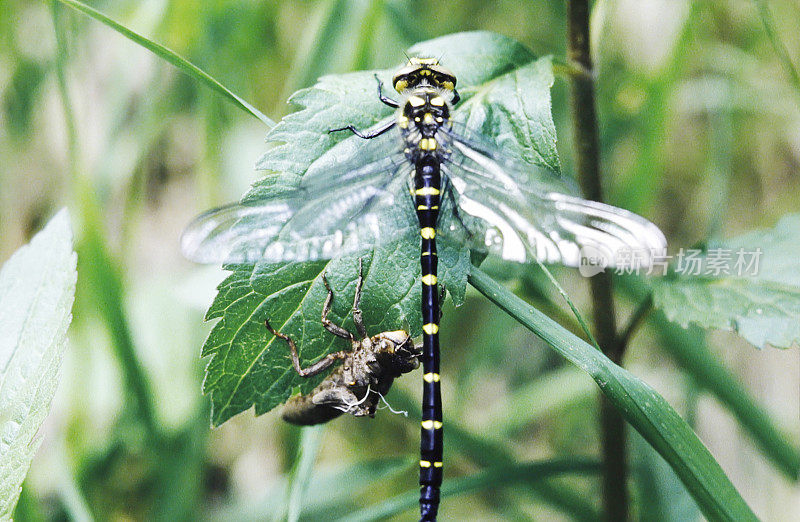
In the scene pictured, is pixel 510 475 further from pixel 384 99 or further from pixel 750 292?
pixel 384 99

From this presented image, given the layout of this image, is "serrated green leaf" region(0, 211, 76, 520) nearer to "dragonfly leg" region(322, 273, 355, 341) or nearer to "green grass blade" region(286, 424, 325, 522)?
"dragonfly leg" region(322, 273, 355, 341)

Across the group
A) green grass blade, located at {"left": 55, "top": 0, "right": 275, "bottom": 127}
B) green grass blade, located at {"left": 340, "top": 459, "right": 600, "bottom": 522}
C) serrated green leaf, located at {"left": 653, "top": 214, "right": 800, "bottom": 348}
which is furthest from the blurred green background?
green grass blade, located at {"left": 55, "top": 0, "right": 275, "bottom": 127}

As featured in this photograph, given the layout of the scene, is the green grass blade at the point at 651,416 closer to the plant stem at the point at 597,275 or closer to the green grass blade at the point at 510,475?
the plant stem at the point at 597,275

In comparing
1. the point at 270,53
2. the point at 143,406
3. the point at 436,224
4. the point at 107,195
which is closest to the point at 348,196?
the point at 436,224

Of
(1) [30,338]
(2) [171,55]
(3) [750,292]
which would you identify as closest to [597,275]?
(3) [750,292]

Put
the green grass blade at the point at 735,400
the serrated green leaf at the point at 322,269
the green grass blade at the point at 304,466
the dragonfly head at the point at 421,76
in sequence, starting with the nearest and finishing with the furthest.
Answer: the serrated green leaf at the point at 322,269 → the dragonfly head at the point at 421,76 → the green grass blade at the point at 304,466 → the green grass blade at the point at 735,400

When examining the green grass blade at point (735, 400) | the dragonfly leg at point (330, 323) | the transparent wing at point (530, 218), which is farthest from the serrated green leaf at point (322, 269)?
the green grass blade at point (735, 400)

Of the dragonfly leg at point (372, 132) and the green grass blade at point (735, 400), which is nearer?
the dragonfly leg at point (372, 132)
